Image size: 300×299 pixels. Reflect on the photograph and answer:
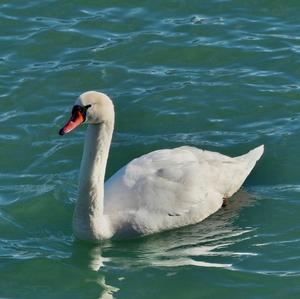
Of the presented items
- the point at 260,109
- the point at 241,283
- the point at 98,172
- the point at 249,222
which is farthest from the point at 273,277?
the point at 260,109

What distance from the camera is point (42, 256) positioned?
40.3ft

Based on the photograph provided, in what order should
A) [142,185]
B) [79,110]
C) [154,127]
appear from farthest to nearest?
[154,127]
[142,185]
[79,110]

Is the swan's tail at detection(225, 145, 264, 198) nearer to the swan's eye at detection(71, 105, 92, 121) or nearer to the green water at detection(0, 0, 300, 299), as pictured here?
the green water at detection(0, 0, 300, 299)

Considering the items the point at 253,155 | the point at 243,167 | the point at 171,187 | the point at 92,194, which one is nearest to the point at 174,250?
the point at 171,187

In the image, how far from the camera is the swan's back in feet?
41.8

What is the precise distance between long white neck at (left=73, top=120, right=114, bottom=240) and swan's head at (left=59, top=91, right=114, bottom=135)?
378 mm

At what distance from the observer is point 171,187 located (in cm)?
1295

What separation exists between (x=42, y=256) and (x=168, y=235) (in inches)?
58.4

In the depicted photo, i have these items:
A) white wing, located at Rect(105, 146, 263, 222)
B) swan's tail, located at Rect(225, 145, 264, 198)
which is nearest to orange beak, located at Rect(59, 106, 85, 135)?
white wing, located at Rect(105, 146, 263, 222)

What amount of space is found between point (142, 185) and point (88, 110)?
1.34m

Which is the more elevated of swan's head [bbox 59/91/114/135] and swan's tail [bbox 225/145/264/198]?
swan's head [bbox 59/91/114/135]

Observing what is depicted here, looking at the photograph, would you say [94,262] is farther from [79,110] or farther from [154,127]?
[154,127]

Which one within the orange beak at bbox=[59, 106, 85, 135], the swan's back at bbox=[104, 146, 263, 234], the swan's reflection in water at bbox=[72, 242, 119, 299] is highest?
the orange beak at bbox=[59, 106, 85, 135]

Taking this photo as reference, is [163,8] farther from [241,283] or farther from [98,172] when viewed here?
[241,283]
